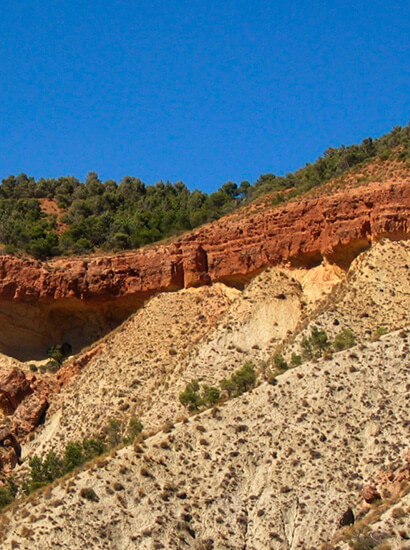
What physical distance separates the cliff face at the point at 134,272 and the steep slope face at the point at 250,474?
46.9ft

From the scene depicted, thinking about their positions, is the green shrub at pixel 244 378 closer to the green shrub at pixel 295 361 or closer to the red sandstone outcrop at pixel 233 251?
the green shrub at pixel 295 361

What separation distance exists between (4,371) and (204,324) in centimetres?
972

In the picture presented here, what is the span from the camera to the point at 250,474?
116ft

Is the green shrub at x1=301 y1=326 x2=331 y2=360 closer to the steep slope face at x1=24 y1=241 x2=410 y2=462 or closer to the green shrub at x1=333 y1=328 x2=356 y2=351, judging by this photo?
the green shrub at x1=333 y1=328 x2=356 y2=351

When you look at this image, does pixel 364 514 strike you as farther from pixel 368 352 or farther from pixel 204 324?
pixel 204 324

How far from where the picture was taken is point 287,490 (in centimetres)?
3425

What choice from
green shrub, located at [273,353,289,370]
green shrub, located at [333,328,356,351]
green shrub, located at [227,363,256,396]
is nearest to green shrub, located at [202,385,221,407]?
green shrub, located at [227,363,256,396]

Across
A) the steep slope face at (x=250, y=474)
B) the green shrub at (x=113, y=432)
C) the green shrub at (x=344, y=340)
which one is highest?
the green shrub at (x=344, y=340)

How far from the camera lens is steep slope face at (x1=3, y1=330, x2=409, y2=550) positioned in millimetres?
33281

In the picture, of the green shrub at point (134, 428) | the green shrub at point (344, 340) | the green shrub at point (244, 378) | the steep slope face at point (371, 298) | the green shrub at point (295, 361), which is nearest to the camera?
the green shrub at point (344, 340)

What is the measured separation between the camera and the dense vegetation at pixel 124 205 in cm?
6431

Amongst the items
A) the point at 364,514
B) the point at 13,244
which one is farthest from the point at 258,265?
the point at 364,514

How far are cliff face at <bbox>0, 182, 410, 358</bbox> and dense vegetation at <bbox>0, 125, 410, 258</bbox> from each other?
190 inches

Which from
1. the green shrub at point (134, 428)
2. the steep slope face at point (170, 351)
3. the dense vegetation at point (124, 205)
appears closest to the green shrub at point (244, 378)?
the steep slope face at point (170, 351)
